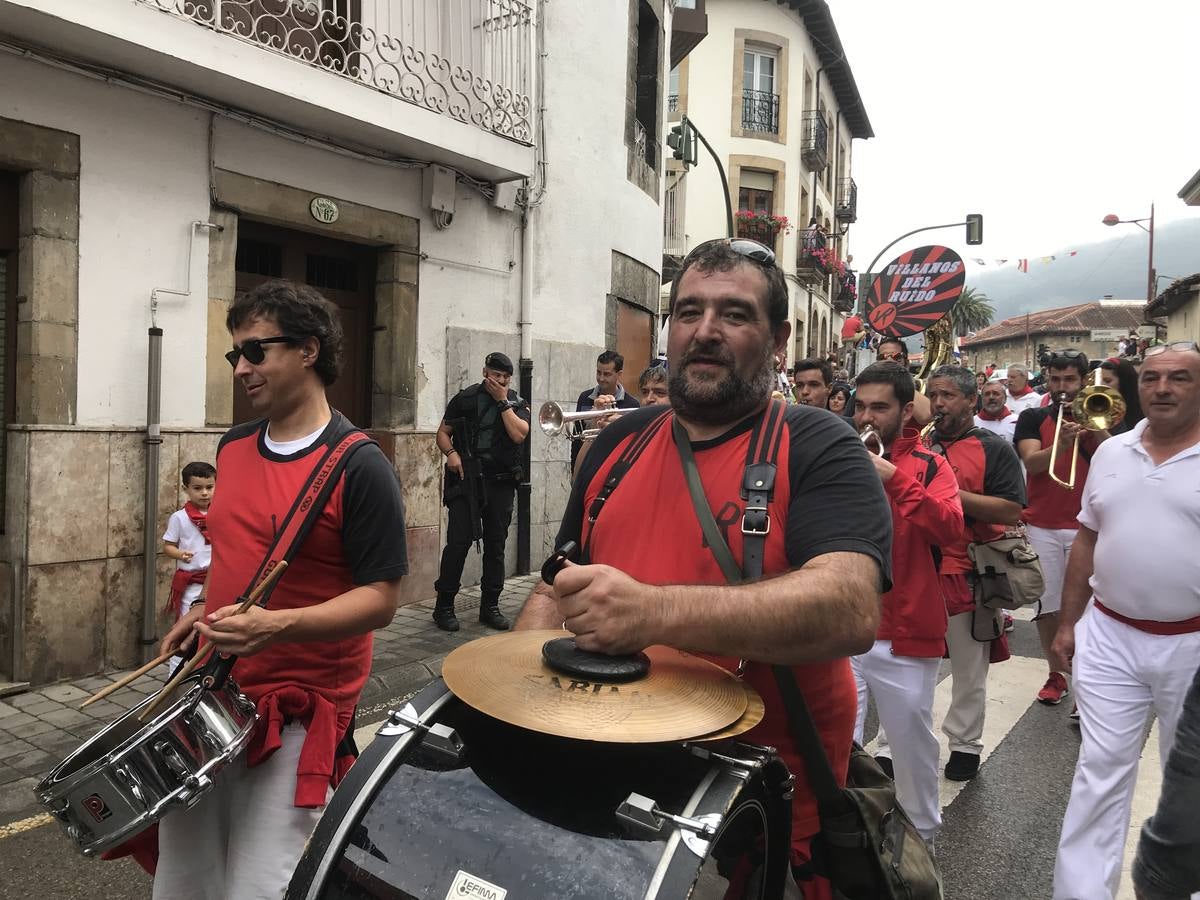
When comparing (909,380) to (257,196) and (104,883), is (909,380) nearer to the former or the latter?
(104,883)

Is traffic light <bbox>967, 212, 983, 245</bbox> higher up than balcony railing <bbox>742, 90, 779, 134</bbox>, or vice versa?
balcony railing <bbox>742, 90, 779, 134</bbox>

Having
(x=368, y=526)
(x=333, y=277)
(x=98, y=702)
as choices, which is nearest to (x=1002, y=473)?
(x=368, y=526)

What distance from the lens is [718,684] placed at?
4.76ft

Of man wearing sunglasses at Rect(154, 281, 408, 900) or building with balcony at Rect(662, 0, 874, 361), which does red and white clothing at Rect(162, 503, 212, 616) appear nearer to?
man wearing sunglasses at Rect(154, 281, 408, 900)

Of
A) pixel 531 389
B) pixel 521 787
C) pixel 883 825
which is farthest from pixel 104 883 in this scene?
pixel 531 389

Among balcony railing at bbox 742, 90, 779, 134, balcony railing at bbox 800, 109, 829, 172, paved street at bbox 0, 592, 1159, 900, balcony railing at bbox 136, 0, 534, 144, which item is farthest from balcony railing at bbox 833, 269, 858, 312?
paved street at bbox 0, 592, 1159, 900

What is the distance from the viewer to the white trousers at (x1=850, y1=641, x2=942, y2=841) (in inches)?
134

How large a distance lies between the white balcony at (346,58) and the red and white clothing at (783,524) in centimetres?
500

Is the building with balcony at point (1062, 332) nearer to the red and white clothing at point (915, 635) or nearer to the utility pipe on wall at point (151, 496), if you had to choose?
the utility pipe on wall at point (151, 496)

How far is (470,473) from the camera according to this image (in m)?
7.15

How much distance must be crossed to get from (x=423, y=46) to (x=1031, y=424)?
19.2 feet

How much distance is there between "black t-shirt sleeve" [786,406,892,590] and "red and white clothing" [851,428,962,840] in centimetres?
180

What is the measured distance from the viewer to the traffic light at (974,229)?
19484 millimetres

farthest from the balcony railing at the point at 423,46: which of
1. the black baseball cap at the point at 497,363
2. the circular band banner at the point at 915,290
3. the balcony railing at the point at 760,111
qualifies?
the balcony railing at the point at 760,111
